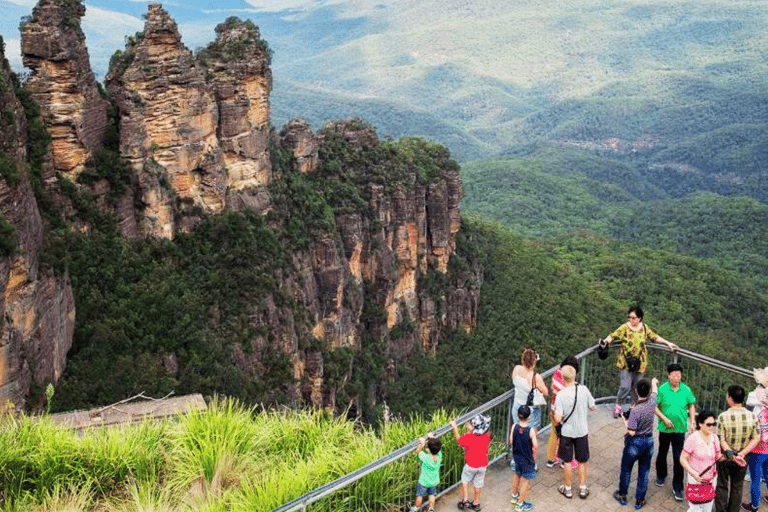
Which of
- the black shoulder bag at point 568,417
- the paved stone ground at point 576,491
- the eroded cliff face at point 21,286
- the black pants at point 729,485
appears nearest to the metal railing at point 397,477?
the paved stone ground at point 576,491

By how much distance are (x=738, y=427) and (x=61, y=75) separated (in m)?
28.1

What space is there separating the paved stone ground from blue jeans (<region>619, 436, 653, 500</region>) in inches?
18.0

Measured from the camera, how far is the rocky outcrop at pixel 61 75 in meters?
29.7

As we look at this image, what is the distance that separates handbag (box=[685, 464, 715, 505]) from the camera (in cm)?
1235

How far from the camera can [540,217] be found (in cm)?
12862

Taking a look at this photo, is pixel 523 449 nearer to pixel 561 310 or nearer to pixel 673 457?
pixel 673 457

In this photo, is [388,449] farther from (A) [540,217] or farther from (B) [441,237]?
(A) [540,217]

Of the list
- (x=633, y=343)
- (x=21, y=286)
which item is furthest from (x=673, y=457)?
(x=21, y=286)

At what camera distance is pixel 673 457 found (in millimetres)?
13953

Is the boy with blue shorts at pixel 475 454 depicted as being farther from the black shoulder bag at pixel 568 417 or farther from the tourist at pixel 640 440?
the tourist at pixel 640 440

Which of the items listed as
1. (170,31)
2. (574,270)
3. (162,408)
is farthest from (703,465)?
(574,270)

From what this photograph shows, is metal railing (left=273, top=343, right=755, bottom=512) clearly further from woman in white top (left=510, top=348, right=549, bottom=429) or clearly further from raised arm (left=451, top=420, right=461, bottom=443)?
woman in white top (left=510, top=348, right=549, bottom=429)

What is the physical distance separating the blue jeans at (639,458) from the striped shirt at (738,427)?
1.31 metres

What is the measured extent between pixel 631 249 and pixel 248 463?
291ft
